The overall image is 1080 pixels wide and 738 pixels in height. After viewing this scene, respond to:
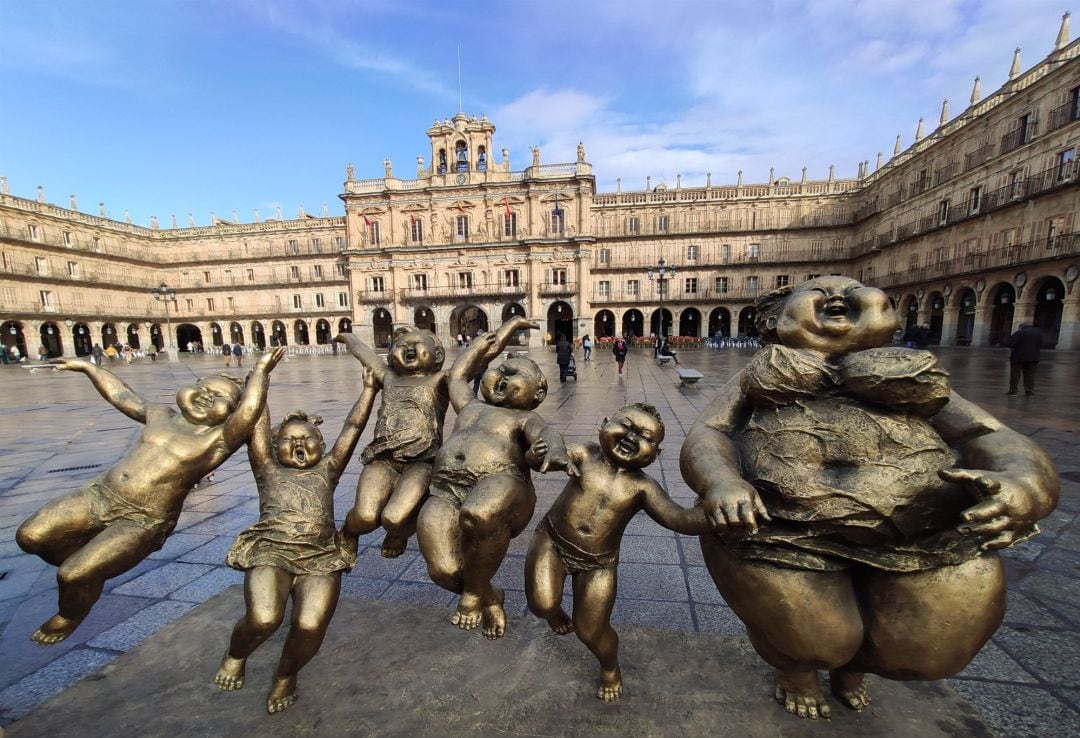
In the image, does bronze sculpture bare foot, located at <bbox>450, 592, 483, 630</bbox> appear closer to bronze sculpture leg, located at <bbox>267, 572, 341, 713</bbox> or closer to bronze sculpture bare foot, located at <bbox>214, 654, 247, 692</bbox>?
bronze sculpture leg, located at <bbox>267, 572, 341, 713</bbox>

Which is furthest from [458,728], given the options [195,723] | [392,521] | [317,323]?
[317,323]

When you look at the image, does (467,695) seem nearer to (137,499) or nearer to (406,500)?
(406,500)

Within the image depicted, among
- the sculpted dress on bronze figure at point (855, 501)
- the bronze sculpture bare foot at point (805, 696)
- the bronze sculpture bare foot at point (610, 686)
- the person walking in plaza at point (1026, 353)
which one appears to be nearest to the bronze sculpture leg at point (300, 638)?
the bronze sculpture bare foot at point (610, 686)

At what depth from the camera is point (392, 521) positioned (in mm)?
1847

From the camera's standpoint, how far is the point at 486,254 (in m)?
35.7

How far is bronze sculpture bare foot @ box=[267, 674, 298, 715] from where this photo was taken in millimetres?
1609

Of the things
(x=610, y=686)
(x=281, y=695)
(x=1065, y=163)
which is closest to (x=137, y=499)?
(x=281, y=695)

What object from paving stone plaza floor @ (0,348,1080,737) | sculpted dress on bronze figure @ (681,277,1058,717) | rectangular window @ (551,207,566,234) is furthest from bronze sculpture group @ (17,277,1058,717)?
rectangular window @ (551,207,566,234)

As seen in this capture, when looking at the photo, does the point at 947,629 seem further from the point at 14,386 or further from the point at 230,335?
the point at 230,335

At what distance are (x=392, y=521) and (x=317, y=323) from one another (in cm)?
4739

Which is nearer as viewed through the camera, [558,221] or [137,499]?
[137,499]

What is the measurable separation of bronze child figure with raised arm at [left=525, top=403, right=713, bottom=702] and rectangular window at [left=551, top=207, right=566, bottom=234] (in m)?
35.1

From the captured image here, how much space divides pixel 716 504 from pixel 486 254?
3606 cm

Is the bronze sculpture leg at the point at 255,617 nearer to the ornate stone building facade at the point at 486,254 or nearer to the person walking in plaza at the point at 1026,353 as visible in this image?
the person walking in plaza at the point at 1026,353
